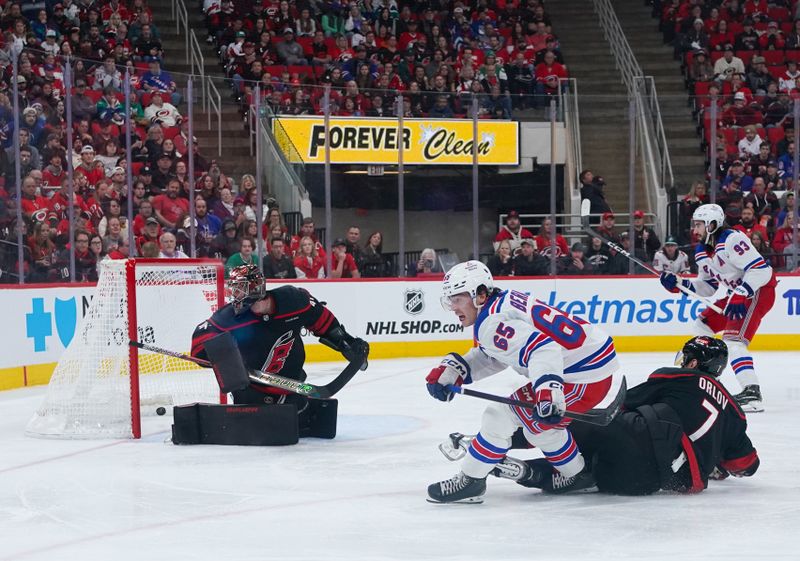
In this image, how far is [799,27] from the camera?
1694 cm

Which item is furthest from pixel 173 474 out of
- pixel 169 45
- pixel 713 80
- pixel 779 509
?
pixel 713 80

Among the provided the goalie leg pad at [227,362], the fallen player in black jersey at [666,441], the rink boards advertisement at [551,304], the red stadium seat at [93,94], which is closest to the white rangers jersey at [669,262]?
the rink boards advertisement at [551,304]

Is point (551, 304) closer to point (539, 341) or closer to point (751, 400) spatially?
point (751, 400)

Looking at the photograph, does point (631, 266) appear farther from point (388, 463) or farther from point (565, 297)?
point (388, 463)

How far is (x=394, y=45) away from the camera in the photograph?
15.6 m

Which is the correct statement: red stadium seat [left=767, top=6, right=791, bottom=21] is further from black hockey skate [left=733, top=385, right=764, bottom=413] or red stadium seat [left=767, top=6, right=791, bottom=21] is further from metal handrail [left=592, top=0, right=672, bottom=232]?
black hockey skate [left=733, top=385, right=764, bottom=413]

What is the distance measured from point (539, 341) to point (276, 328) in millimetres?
2365

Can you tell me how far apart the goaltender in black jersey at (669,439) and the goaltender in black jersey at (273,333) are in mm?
1894

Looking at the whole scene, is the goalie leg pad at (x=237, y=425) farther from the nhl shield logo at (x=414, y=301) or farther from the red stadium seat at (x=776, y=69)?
the red stadium seat at (x=776, y=69)

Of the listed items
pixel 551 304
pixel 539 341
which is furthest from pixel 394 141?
pixel 539 341

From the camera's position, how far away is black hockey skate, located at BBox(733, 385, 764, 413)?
23.9ft

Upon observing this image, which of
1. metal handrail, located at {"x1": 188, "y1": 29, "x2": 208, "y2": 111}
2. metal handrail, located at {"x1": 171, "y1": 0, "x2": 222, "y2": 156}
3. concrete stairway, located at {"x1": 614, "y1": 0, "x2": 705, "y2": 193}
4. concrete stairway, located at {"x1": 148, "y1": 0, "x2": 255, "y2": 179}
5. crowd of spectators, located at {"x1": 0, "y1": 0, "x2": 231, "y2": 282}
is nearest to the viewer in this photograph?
crowd of spectators, located at {"x1": 0, "y1": 0, "x2": 231, "y2": 282}

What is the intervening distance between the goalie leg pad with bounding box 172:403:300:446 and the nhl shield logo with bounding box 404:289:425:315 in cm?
511

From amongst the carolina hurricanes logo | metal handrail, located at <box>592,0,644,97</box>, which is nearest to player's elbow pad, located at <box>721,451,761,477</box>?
the carolina hurricanes logo
